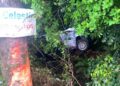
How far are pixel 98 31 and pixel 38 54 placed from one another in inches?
76.9

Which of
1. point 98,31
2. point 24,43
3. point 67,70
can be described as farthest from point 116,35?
point 24,43

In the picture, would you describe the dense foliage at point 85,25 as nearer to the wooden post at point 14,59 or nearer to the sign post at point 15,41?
the sign post at point 15,41

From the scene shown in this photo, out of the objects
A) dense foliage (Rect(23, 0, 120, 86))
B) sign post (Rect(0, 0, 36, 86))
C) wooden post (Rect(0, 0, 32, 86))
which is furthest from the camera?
wooden post (Rect(0, 0, 32, 86))

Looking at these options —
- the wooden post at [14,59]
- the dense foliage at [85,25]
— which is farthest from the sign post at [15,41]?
the dense foliage at [85,25]

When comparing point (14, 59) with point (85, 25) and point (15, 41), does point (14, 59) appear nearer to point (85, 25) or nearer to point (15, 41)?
point (15, 41)

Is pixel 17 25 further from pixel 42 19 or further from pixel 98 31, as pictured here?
pixel 98 31

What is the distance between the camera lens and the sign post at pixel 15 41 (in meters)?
5.21

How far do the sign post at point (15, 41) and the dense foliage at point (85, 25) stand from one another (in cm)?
21

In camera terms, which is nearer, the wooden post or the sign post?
the sign post

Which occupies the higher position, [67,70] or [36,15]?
[36,15]

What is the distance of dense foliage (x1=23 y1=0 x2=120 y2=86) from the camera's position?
15.6ft

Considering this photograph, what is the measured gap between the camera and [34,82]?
253 inches

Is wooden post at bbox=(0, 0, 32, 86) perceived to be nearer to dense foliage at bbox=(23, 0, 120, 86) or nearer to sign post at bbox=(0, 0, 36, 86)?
sign post at bbox=(0, 0, 36, 86)

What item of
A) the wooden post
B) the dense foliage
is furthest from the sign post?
the dense foliage
